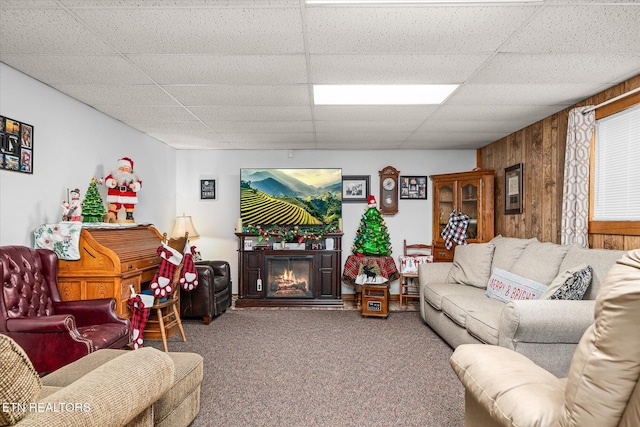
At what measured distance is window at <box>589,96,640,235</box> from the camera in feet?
10.3

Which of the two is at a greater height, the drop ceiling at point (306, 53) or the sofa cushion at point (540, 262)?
the drop ceiling at point (306, 53)

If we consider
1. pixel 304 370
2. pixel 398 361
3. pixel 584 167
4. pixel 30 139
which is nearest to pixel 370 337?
pixel 398 361

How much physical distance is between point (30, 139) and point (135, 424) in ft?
8.82

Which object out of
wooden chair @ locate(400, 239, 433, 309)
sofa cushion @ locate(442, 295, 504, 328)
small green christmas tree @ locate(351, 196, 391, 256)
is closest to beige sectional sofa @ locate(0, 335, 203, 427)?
sofa cushion @ locate(442, 295, 504, 328)

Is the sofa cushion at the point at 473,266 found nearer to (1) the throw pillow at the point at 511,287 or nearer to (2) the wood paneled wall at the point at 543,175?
(1) the throw pillow at the point at 511,287

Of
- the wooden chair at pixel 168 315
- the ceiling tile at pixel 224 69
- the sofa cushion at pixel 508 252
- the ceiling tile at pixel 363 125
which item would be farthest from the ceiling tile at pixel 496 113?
the wooden chair at pixel 168 315

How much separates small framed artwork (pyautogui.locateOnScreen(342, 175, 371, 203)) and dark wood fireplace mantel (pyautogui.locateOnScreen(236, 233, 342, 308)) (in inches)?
30.4

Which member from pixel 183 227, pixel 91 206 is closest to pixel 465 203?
pixel 183 227

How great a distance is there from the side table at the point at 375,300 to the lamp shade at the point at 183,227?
109 inches

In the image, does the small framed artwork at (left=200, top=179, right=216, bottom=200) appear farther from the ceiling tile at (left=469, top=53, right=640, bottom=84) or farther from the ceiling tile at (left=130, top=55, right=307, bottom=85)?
the ceiling tile at (left=469, top=53, right=640, bottom=84)

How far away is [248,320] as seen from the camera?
502 cm

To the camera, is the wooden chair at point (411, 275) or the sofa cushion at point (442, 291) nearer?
the sofa cushion at point (442, 291)

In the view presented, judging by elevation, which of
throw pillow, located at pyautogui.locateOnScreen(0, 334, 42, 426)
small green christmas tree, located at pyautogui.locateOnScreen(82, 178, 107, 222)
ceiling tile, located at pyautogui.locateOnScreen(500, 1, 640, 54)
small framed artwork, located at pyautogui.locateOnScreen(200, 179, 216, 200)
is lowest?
throw pillow, located at pyautogui.locateOnScreen(0, 334, 42, 426)

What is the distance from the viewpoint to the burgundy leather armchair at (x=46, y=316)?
2514 mm
